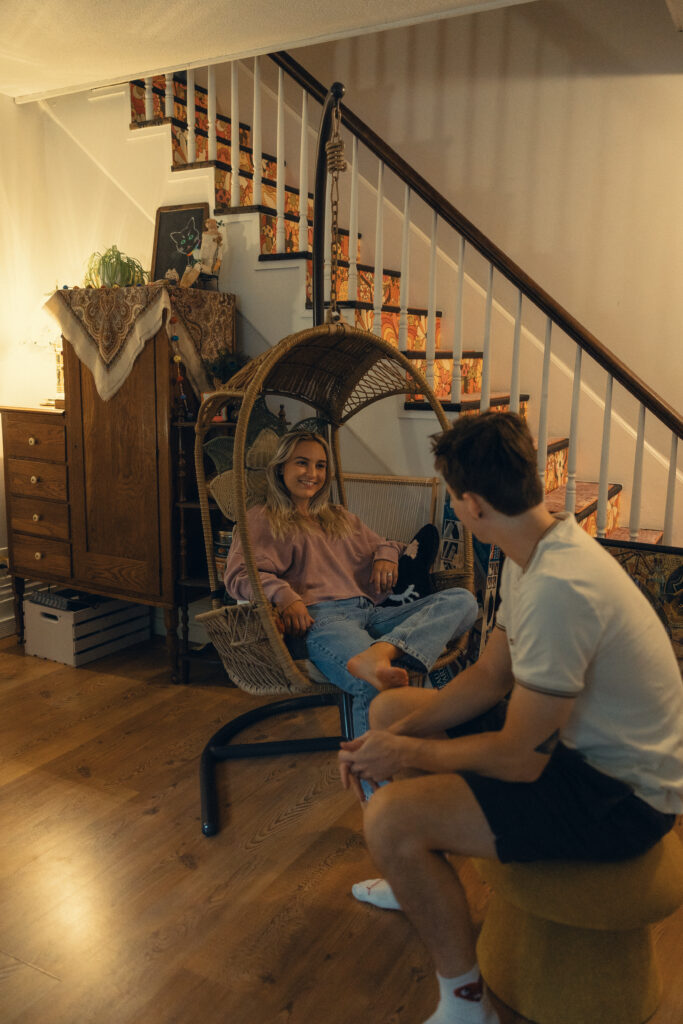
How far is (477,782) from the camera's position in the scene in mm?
1422

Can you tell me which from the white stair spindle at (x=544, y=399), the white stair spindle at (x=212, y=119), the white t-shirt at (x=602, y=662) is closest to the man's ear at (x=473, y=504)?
the white t-shirt at (x=602, y=662)

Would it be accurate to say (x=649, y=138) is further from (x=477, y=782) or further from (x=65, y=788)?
(x=65, y=788)

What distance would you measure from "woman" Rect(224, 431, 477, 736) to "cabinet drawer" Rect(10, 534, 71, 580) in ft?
4.30

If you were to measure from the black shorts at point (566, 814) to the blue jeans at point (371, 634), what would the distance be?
727 millimetres

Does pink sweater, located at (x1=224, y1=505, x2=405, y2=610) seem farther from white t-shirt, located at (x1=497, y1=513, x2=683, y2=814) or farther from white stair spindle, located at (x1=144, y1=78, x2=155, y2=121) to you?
white stair spindle, located at (x1=144, y1=78, x2=155, y2=121)

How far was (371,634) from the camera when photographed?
2.49m

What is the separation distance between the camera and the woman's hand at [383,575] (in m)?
2.63

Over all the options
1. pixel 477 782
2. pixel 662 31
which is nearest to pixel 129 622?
pixel 477 782

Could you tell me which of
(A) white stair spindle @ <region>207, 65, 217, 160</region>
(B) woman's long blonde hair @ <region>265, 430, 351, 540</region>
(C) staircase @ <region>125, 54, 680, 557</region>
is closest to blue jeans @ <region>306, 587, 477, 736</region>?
(B) woman's long blonde hair @ <region>265, 430, 351, 540</region>

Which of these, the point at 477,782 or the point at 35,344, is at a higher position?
the point at 35,344

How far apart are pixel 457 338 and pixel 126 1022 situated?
248cm

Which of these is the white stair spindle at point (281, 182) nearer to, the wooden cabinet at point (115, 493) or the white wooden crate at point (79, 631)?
the wooden cabinet at point (115, 493)

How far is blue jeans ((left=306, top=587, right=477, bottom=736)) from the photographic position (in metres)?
2.18

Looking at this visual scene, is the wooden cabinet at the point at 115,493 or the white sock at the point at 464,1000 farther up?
the wooden cabinet at the point at 115,493
